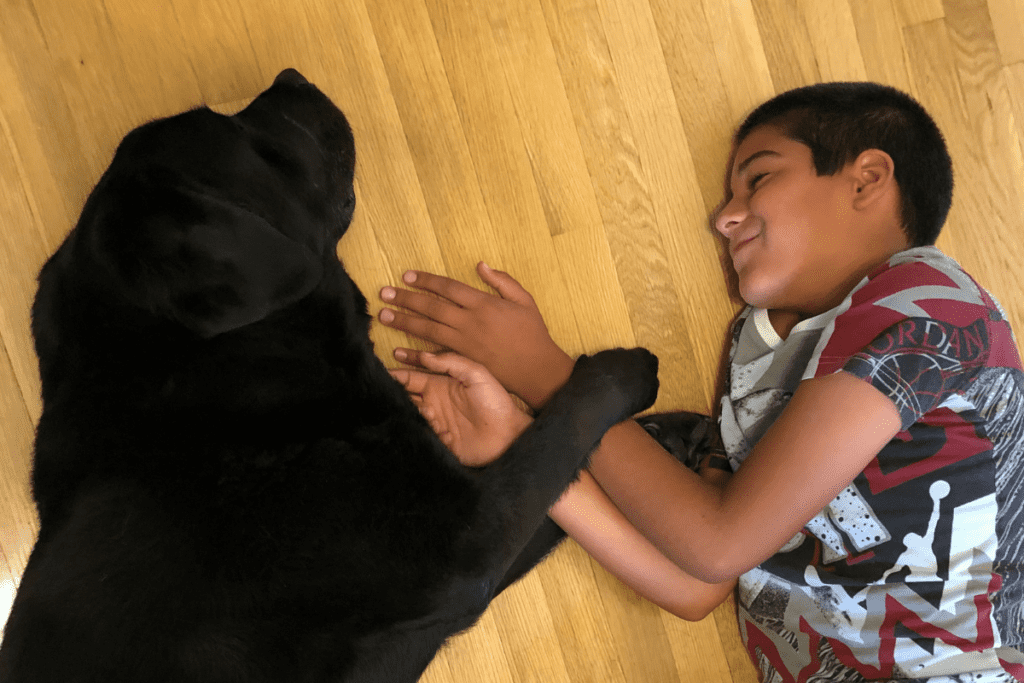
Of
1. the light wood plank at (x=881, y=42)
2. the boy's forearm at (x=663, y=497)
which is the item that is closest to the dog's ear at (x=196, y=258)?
the boy's forearm at (x=663, y=497)

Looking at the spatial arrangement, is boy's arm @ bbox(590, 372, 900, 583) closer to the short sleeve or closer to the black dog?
the short sleeve

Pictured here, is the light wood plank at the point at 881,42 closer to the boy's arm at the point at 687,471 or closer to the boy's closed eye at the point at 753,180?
the boy's closed eye at the point at 753,180

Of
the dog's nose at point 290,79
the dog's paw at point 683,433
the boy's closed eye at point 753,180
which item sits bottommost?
the dog's paw at point 683,433

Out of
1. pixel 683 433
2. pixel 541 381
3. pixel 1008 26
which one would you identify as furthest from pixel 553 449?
pixel 1008 26

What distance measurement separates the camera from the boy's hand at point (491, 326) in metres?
1.43

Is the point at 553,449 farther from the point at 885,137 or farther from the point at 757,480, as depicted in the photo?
the point at 885,137

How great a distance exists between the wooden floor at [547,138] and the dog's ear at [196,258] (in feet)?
1.82

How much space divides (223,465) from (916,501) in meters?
1.15

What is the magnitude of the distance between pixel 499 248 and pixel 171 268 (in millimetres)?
753

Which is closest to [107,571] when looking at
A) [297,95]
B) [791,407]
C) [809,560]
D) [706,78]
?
[297,95]

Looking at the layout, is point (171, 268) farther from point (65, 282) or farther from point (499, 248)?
point (499, 248)

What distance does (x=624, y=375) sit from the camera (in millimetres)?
1359

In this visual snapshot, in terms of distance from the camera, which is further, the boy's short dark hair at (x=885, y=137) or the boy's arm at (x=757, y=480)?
the boy's short dark hair at (x=885, y=137)

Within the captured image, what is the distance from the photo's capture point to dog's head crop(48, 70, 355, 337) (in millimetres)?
933
